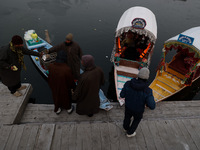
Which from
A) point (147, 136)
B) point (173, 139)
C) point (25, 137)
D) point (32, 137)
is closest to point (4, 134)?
point (25, 137)

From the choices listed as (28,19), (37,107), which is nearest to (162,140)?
Result: (37,107)

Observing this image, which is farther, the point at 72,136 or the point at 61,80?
the point at 72,136

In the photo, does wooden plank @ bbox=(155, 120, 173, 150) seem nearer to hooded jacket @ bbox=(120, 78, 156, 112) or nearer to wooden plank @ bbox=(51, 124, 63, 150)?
hooded jacket @ bbox=(120, 78, 156, 112)

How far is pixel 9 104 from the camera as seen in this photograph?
4.52 metres

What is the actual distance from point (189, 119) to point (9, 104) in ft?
19.3

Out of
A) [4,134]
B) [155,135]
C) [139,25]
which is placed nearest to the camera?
[4,134]

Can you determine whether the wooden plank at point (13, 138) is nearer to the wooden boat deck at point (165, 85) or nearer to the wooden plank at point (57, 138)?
the wooden plank at point (57, 138)

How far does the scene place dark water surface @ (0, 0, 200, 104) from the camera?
38.1 feet

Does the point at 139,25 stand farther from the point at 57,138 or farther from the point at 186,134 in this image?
the point at 57,138

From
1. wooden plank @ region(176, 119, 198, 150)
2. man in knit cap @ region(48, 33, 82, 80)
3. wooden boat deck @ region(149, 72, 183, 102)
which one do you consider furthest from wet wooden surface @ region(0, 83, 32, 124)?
wooden boat deck @ region(149, 72, 183, 102)

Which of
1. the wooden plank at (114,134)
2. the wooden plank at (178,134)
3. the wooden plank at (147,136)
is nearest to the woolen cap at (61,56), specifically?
the wooden plank at (114,134)

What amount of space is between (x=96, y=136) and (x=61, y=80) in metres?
1.81

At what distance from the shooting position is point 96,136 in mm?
3787

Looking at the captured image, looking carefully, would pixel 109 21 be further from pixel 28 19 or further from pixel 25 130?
pixel 25 130
